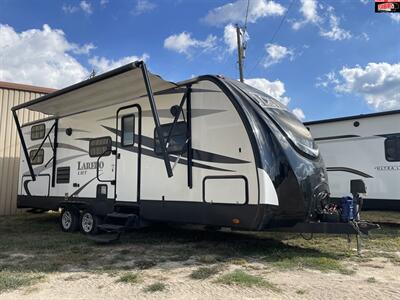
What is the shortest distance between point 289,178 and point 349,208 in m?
1.11

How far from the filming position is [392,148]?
9.84 meters

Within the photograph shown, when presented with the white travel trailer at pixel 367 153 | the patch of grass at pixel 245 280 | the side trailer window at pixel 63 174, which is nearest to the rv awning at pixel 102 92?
the side trailer window at pixel 63 174

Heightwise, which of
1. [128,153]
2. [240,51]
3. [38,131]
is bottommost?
[128,153]

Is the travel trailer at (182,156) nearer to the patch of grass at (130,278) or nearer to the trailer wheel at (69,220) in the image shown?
the trailer wheel at (69,220)

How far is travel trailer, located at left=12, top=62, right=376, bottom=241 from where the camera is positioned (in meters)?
6.37

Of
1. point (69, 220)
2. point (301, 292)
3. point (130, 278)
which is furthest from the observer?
point (69, 220)

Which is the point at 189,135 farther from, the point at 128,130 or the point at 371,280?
the point at 371,280

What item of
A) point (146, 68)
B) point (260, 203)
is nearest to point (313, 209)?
point (260, 203)

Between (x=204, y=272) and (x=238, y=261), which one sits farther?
(x=238, y=261)

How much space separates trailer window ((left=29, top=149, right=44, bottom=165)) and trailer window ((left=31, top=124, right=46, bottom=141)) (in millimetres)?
360

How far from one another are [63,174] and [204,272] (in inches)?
220

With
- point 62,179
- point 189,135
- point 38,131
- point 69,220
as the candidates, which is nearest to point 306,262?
point 189,135

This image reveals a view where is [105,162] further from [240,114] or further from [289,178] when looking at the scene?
[289,178]

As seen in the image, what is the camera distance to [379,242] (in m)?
7.99
